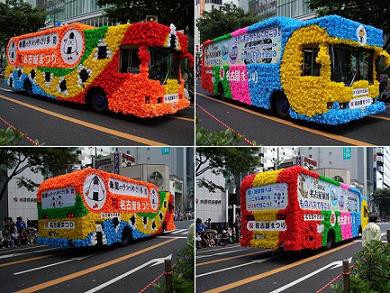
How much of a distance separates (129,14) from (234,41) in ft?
3.40

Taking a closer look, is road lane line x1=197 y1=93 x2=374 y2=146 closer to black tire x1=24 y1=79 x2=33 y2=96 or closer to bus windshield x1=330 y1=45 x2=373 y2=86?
bus windshield x1=330 y1=45 x2=373 y2=86

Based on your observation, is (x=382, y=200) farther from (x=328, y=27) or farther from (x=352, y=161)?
(x=328, y=27)

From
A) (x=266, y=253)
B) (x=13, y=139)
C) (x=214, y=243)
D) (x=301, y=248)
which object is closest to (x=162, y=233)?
(x=214, y=243)

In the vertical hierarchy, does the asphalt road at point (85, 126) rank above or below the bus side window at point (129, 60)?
below

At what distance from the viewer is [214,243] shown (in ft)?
Answer: 12.8

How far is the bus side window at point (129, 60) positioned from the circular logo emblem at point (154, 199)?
49.7 inches

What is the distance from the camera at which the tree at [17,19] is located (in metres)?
3.69

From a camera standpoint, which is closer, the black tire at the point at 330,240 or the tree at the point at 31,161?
the tree at the point at 31,161

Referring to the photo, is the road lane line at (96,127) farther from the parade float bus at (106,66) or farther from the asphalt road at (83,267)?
the asphalt road at (83,267)

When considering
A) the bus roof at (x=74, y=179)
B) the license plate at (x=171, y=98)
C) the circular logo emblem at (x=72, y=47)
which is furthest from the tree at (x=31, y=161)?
the circular logo emblem at (x=72, y=47)

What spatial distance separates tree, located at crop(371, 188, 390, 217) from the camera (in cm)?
403

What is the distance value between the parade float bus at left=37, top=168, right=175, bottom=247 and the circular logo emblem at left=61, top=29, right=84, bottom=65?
51.7 inches

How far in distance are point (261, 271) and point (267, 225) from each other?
609 millimetres

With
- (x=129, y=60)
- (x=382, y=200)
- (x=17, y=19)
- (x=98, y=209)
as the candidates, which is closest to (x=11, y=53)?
(x=17, y=19)
